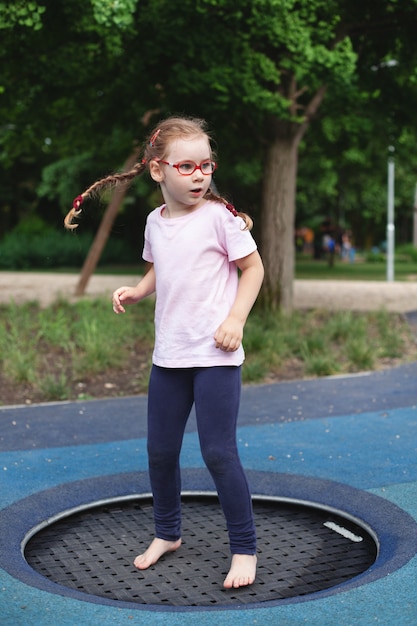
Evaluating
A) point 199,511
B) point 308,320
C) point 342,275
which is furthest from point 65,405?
point 342,275

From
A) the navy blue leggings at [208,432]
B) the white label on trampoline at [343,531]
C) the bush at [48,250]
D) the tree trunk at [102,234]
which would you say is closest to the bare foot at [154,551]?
the navy blue leggings at [208,432]

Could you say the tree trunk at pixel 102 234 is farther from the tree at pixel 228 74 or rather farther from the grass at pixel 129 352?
the grass at pixel 129 352

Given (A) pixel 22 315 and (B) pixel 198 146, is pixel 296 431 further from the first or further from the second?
(A) pixel 22 315

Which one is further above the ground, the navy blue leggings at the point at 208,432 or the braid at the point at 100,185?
the braid at the point at 100,185

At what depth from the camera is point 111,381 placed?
780cm

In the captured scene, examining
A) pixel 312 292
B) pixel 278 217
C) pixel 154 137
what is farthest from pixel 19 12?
pixel 312 292

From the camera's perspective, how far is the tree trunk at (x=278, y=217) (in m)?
11.8

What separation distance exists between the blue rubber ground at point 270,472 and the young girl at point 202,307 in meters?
0.49

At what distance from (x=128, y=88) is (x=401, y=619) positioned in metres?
9.45

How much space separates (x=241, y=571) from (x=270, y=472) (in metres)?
1.46

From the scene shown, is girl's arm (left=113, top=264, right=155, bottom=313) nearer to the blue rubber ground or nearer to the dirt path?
the blue rubber ground

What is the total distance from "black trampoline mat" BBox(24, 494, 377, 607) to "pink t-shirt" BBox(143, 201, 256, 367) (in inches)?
32.6

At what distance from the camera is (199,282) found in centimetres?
317

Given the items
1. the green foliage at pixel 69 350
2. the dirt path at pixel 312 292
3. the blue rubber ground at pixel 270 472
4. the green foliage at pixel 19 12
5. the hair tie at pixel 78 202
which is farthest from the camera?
the dirt path at pixel 312 292
